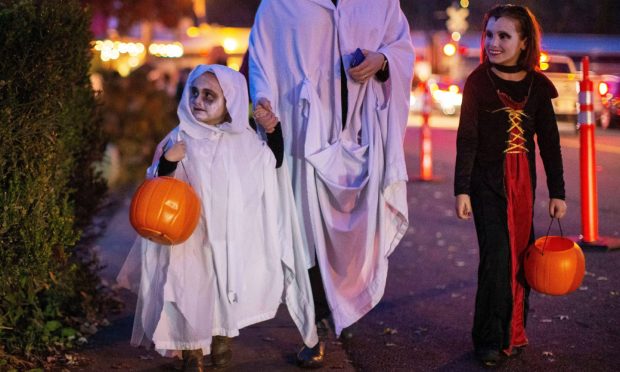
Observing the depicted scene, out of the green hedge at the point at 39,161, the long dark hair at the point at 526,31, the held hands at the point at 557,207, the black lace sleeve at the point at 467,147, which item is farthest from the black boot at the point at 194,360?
the long dark hair at the point at 526,31

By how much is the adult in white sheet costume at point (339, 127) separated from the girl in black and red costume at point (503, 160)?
1.27 feet

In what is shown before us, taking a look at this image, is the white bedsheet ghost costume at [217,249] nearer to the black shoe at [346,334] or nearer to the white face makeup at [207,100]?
the white face makeup at [207,100]

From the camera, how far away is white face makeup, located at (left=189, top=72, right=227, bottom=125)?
4844mm

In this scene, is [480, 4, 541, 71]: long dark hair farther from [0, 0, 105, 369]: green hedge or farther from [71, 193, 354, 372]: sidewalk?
[0, 0, 105, 369]: green hedge

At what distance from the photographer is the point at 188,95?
489cm

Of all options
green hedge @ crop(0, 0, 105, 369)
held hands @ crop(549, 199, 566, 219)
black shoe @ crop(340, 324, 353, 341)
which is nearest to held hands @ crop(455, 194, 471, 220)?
held hands @ crop(549, 199, 566, 219)

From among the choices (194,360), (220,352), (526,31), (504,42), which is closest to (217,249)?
(194,360)

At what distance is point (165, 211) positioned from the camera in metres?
4.48

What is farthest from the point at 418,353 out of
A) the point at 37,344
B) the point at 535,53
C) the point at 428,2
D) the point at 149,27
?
the point at 428,2

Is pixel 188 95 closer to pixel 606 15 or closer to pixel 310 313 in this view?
pixel 310 313

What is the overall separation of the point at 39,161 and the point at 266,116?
3.81ft

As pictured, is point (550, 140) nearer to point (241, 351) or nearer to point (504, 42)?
point (504, 42)

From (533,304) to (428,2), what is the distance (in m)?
45.9

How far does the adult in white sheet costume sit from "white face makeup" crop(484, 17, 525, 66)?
0.46 m
